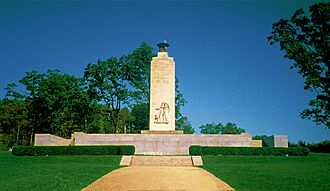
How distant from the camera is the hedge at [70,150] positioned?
22161 millimetres

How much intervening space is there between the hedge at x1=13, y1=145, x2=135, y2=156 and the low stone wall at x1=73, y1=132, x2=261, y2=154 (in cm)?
372

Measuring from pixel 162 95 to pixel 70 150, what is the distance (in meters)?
10.4

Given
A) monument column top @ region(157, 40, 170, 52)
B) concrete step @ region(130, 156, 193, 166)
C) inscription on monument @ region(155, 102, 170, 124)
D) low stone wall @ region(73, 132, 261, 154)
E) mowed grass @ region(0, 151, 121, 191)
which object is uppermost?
monument column top @ region(157, 40, 170, 52)

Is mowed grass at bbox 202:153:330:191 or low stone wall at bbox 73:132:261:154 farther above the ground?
low stone wall at bbox 73:132:261:154

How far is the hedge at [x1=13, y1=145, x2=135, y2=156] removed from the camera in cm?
2216

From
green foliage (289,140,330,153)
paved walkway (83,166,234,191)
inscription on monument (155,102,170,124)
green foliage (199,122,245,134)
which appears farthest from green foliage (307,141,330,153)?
green foliage (199,122,245,134)

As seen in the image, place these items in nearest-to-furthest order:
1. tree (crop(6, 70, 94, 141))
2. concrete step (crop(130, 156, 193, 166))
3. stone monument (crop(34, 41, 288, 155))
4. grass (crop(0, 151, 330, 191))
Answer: grass (crop(0, 151, 330, 191)) → concrete step (crop(130, 156, 193, 166)) → stone monument (crop(34, 41, 288, 155)) → tree (crop(6, 70, 94, 141))

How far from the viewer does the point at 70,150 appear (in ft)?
73.3

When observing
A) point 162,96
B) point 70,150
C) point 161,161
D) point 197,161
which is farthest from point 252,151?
point 70,150

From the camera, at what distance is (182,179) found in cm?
1307

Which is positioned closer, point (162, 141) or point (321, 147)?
point (162, 141)

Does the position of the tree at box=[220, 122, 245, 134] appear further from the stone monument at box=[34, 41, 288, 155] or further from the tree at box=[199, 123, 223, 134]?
the stone monument at box=[34, 41, 288, 155]

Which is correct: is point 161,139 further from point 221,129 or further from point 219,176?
point 221,129

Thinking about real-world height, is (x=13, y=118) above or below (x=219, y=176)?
above
